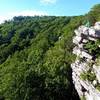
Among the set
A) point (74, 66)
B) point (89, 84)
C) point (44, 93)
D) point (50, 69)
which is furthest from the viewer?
point (50, 69)

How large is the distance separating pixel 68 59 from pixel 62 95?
36.0 feet

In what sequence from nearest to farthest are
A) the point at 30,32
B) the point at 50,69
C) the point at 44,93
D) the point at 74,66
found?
the point at 74,66 < the point at 44,93 < the point at 50,69 < the point at 30,32

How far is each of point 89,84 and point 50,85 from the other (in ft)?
54.7

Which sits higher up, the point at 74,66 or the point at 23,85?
the point at 74,66

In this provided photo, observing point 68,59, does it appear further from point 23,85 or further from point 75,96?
point 23,85

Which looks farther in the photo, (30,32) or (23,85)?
(30,32)

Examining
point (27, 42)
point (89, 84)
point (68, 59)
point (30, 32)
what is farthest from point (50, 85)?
point (30, 32)

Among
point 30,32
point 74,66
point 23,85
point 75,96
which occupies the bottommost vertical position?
point 30,32

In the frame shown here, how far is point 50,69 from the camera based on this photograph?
69.9 m

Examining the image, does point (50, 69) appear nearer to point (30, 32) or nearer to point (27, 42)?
point (27, 42)

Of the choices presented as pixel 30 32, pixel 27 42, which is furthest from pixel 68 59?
pixel 30 32

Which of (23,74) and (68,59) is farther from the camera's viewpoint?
(68,59)

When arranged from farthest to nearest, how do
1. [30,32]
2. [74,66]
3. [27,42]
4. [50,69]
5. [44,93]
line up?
[30,32]
[27,42]
[50,69]
[44,93]
[74,66]

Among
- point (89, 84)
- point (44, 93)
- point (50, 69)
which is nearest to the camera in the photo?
point (89, 84)
